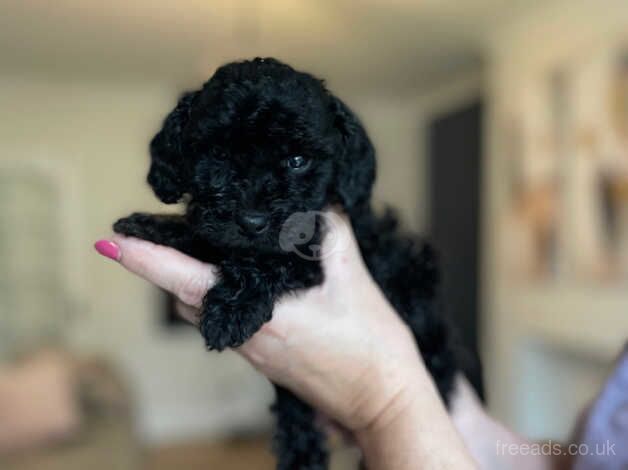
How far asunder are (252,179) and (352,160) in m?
0.27

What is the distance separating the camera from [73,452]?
3.57 metres

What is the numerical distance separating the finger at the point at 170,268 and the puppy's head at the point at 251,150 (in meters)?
0.07

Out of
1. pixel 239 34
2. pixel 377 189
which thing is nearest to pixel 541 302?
pixel 377 189

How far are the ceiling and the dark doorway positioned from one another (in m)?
0.59

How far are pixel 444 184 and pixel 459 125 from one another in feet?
1.94

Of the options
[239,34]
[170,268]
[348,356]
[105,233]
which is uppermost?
[239,34]

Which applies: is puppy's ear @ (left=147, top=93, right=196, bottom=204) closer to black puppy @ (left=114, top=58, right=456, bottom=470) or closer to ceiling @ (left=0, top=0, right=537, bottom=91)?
black puppy @ (left=114, top=58, right=456, bottom=470)

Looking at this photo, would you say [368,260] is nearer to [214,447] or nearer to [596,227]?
[596,227]

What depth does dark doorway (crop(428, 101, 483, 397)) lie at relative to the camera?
512 centimetres

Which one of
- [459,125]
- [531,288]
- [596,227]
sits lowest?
[531,288]

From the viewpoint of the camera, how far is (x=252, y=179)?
96 centimetres

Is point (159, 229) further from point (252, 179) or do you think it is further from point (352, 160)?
point (352, 160)

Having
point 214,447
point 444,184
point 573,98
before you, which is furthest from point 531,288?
point 214,447

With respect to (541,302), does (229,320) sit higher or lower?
higher
